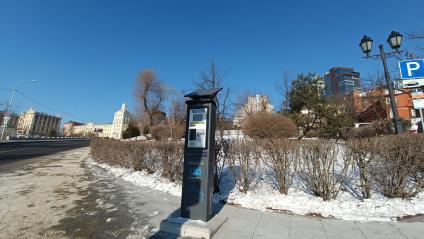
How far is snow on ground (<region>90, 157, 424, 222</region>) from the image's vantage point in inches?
208

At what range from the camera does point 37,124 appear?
106375 millimetres

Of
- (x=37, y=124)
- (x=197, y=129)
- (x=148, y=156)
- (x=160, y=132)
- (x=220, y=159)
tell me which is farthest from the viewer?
(x=37, y=124)

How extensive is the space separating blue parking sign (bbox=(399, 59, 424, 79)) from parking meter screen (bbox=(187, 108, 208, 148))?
510 centimetres

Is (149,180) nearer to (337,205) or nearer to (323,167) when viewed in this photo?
(323,167)

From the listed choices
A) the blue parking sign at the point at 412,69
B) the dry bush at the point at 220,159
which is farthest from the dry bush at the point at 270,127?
the blue parking sign at the point at 412,69

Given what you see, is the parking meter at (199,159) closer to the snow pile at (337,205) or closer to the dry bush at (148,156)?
the snow pile at (337,205)

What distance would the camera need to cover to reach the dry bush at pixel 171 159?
820 cm

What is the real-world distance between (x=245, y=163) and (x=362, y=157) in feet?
8.75

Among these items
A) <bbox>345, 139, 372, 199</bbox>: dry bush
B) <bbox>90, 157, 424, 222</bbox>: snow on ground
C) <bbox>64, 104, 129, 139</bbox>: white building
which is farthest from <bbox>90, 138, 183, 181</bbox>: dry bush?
<bbox>64, 104, 129, 139</bbox>: white building

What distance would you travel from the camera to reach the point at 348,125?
25.4 metres

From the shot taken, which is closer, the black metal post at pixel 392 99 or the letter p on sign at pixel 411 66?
the letter p on sign at pixel 411 66

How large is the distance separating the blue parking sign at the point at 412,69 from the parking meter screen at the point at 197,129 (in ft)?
16.7

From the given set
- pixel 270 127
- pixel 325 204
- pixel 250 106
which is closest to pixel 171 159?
pixel 325 204

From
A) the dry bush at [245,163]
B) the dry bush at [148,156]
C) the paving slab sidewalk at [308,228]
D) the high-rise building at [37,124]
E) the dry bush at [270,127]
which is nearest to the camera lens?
the paving slab sidewalk at [308,228]
